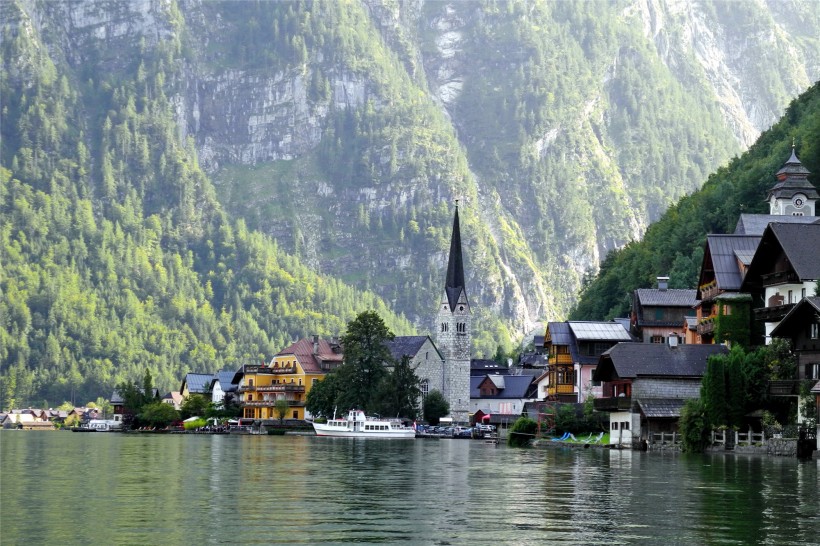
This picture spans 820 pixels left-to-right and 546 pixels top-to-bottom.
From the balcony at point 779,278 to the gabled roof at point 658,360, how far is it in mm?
5488

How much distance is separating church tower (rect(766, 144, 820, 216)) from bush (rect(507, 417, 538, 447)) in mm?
30697

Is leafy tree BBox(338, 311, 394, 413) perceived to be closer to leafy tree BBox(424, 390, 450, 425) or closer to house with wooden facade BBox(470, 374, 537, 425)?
leafy tree BBox(424, 390, 450, 425)

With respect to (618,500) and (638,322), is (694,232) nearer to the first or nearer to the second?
(638,322)

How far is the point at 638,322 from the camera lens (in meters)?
Answer: 121

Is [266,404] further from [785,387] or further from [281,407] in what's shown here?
[785,387]

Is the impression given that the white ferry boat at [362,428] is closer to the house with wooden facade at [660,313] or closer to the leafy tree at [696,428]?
the house with wooden facade at [660,313]

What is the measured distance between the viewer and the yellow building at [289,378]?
182 m

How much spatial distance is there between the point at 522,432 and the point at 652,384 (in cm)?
2127

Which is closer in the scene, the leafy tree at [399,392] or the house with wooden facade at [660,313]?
the house with wooden facade at [660,313]

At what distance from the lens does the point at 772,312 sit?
8350 centimetres

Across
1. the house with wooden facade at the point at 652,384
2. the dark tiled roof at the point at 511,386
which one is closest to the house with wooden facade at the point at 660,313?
the house with wooden facade at the point at 652,384

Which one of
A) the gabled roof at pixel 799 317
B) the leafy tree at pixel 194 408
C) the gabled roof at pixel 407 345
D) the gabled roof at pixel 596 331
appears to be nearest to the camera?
the gabled roof at pixel 799 317

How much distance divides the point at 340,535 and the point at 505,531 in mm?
4146

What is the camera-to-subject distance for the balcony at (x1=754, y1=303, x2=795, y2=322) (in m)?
81.4
